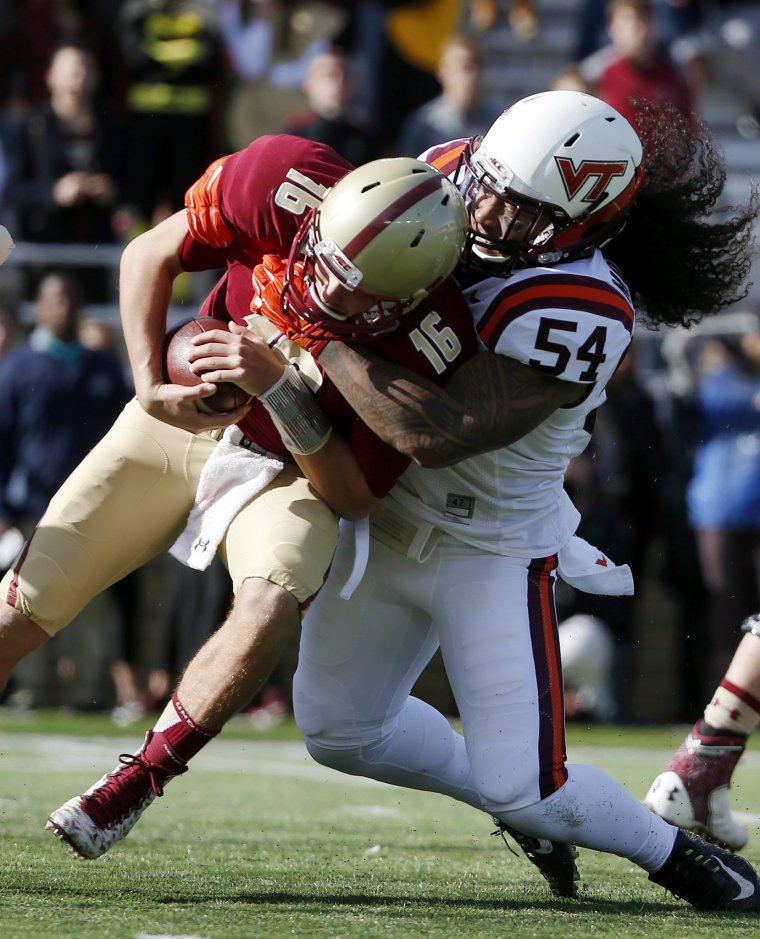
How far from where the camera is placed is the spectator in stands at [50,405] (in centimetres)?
774

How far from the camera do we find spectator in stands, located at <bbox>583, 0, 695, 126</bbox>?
909cm

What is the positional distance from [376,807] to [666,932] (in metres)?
2.27

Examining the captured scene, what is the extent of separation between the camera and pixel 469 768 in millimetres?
3900

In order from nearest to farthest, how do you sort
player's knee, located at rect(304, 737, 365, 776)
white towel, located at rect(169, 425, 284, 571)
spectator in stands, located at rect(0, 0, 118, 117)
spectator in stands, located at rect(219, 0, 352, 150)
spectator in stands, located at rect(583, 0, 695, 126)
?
white towel, located at rect(169, 425, 284, 571) → player's knee, located at rect(304, 737, 365, 776) → spectator in stands, located at rect(583, 0, 695, 126) → spectator in stands, located at rect(0, 0, 118, 117) → spectator in stands, located at rect(219, 0, 352, 150)

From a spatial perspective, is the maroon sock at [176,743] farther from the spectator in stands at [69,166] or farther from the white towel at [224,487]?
the spectator in stands at [69,166]

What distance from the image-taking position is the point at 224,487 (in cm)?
361

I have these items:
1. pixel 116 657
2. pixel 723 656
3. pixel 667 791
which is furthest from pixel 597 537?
pixel 667 791

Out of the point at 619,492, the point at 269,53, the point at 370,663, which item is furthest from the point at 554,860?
the point at 269,53

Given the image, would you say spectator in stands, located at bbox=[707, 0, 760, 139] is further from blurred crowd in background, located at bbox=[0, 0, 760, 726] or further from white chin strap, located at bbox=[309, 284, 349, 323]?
white chin strap, located at bbox=[309, 284, 349, 323]

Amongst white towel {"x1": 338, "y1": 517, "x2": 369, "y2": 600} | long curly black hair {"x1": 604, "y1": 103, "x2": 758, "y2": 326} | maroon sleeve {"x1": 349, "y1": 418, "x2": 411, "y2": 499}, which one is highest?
long curly black hair {"x1": 604, "y1": 103, "x2": 758, "y2": 326}

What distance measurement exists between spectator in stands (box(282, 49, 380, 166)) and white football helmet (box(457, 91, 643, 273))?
5.04 m

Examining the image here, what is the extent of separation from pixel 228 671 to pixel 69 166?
5.90 metres

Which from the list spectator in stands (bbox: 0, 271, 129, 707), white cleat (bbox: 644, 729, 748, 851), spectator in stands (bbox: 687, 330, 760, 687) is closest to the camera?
A: white cleat (bbox: 644, 729, 748, 851)

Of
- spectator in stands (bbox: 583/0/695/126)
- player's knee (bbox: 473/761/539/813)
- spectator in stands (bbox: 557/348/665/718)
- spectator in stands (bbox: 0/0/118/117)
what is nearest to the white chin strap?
player's knee (bbox: 473/761/539/813)
